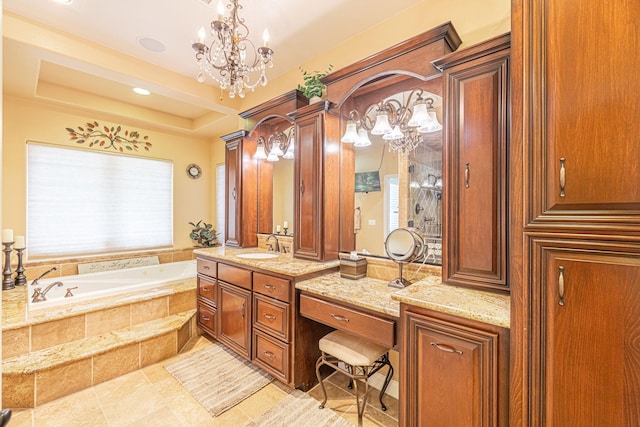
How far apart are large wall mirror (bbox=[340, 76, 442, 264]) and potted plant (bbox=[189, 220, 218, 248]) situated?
302cm

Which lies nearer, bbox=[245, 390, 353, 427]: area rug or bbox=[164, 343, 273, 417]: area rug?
bbox=[245, 390, 353, 427]: area rug

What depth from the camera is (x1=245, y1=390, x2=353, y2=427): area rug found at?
1900mm

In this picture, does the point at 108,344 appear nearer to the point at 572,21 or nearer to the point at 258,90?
the point at 258,90

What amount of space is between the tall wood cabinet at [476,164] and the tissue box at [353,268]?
683 millimetres

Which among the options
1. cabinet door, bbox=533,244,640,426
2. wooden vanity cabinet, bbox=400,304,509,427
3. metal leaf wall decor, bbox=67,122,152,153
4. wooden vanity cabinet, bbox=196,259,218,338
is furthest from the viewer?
metal leaf wall decor, bbox=67,122,152,153

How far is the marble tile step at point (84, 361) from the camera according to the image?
6.72 ft

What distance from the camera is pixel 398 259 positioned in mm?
1982

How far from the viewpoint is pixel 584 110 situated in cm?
109

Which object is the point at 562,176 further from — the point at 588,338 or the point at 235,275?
the point at 235,275

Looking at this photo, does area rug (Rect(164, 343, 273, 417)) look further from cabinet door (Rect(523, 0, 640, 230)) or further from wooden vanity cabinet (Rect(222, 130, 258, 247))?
cabinet door (Rect(523, 0, 640, 230))

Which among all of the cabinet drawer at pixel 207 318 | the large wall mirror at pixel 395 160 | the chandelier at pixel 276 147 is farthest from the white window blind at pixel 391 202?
the cabinet drawer at pixel 207 318

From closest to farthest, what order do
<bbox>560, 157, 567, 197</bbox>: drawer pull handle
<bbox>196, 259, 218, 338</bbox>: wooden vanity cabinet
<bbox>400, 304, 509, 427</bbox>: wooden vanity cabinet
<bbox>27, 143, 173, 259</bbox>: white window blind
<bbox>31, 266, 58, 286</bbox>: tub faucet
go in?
<bbox>560, 157, 567, 197</bbox>: drawer pull handle < <bbox>400, 304, 509, 427</bbox>: wooden vanity cabinet < <bbox>196, 259, 218, 338</bbox>: wooden vanity cabinet < <bbox>31, 266, 58, 286</bbox>: tub faucet < <bbox>27, 143, 173, 259</bbox>: white window blind

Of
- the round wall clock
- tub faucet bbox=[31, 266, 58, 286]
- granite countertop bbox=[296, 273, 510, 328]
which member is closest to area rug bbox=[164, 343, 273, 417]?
granite countertop bbox=[296, 273, 510, 328]

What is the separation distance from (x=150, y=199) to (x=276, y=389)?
11.4 ft
